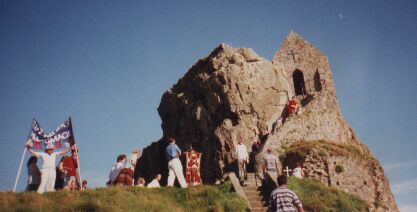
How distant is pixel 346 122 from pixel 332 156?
985 cm

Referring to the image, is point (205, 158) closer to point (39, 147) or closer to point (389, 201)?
point (389, 201)

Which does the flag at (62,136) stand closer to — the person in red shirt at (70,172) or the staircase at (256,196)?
the person in red shirt at (70,172)

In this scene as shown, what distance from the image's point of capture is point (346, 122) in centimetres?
3241

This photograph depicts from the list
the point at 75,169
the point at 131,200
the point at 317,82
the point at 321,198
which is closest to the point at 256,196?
the point at 321,198

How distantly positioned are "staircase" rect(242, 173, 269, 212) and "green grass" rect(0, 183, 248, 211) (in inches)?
31.5

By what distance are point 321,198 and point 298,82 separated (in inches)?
983

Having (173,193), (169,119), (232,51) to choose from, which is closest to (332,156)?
(173,193)

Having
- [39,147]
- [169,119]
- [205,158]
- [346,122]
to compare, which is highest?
[169,119]

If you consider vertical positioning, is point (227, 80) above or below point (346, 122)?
above

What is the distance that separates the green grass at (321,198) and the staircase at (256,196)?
58.6 inches

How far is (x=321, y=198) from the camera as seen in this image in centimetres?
1552

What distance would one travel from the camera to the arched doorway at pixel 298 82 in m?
38.6

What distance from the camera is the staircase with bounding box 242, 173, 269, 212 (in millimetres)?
14195

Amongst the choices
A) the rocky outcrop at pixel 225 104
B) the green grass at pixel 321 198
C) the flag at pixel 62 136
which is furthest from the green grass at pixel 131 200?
the rocky outcrop at pixel 225 104
